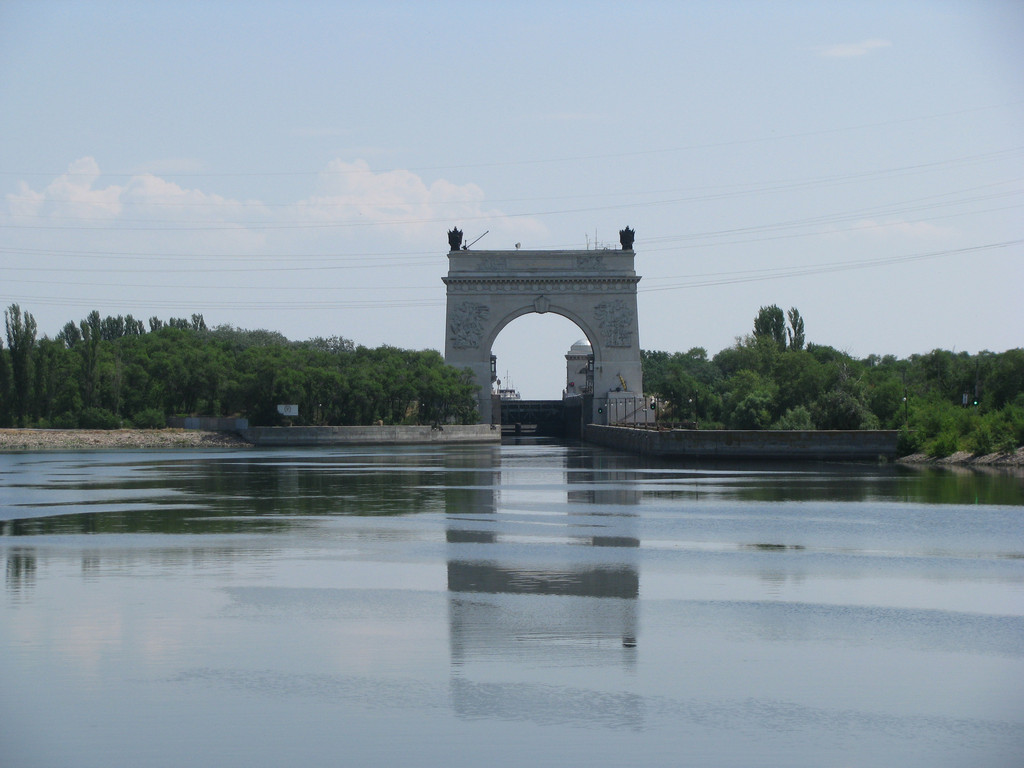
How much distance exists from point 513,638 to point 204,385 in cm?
4798

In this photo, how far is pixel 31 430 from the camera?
49438mm

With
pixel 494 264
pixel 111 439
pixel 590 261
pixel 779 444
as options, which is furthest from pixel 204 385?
pixel 779 444

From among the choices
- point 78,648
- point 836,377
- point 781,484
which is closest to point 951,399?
point 836,377

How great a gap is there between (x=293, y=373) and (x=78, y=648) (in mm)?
43816

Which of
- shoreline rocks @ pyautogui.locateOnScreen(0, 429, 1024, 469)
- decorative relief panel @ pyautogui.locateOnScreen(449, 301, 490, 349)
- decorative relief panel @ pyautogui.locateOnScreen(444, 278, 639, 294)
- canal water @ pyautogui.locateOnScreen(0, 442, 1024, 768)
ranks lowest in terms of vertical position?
canal water @ pyautogui.locateOnScreen(0, 442, 1024, 768)

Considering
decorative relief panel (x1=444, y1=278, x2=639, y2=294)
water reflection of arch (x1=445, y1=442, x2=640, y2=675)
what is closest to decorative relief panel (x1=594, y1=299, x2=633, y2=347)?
decorative relief panel (x1=444, y1=278, x2=639, y2=294)

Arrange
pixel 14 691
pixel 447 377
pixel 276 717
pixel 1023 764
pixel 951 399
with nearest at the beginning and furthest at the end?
pixel 1023 764 < pixel 276 717 < pixel 14 691 < pixel 951 399 < pixel 447 377

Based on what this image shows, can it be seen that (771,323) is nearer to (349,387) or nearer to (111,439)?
(349,387)

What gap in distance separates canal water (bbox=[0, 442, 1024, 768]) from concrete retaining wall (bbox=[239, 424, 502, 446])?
33.6m

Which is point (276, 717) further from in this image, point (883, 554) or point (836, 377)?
point (836, 377)

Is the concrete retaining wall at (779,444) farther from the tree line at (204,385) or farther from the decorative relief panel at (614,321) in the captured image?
the decorative relief panel at (614,321)

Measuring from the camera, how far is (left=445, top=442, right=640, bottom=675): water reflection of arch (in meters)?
8.87

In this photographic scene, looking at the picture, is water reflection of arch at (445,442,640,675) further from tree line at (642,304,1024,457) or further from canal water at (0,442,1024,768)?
tree line at (642,304,1024,457)

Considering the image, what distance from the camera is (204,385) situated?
54.7 m
